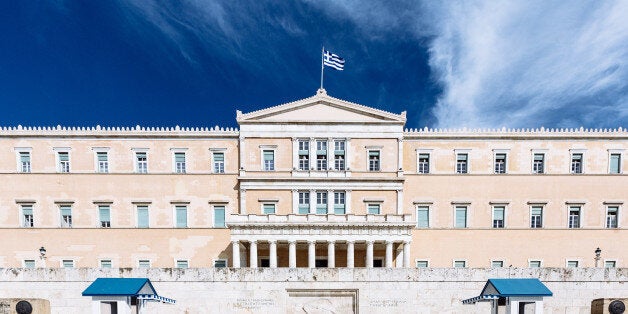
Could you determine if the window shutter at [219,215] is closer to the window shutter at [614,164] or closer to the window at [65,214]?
the window at [65,214]

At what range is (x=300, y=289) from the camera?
12.8 metres

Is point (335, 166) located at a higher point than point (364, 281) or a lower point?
higher

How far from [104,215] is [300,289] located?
2277 cm

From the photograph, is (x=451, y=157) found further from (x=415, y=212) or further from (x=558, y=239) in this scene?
(x=558, y=239)

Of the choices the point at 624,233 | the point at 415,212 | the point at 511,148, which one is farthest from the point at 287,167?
the point at 624,233

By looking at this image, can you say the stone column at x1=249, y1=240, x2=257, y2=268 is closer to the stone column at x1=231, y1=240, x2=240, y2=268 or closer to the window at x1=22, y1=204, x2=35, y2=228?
the stone column at x1=231, y1=240, x2=240, y2=268

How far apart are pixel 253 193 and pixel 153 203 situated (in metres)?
8.91

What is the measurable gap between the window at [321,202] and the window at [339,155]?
265 cm

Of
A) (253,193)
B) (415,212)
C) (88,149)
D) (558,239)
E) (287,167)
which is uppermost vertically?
(88,149)

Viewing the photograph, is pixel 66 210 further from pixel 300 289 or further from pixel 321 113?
pixel 300 289

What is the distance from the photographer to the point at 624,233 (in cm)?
2658

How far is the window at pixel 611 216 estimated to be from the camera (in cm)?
2677

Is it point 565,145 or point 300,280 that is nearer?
point 300,280

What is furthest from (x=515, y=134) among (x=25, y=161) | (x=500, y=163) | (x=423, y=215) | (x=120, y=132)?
(x=25, y=161)
